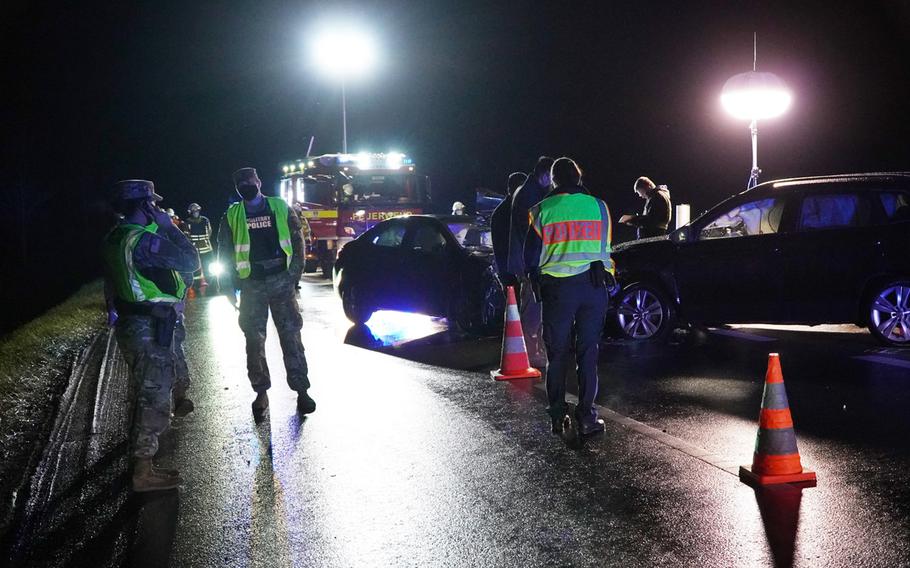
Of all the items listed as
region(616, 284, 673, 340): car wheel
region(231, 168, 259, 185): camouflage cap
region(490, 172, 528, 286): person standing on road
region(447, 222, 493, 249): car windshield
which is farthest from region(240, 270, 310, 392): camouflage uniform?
region(447, 222, 493, 249): car windshield

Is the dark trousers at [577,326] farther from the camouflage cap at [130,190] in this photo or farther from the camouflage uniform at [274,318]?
the camouflage cap at [130,190]

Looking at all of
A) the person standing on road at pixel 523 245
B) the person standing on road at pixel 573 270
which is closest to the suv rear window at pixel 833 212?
the person standing on road at pixel 523 245

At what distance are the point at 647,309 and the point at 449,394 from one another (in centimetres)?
336

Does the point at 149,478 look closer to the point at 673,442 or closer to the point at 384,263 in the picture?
the point at 673,442

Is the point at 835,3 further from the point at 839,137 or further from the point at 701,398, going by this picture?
the point at 701,398

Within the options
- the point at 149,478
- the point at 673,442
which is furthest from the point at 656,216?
the point at 149,478

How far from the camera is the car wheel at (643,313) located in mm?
10266

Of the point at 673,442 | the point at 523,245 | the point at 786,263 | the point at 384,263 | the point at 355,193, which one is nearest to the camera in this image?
the point at 673,442

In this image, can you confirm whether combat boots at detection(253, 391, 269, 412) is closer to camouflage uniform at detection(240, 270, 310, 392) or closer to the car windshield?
camouflage uniform at detection(240, 270, 310, 392)

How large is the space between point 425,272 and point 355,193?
9.81 meters

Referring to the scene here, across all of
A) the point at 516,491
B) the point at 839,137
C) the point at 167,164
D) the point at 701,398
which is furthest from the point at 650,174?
the point at 167,164

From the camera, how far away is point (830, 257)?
9.34m

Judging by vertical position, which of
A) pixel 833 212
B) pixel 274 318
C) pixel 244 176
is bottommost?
pixel 274 318

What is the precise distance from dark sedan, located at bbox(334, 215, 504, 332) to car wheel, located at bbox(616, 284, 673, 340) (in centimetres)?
151
